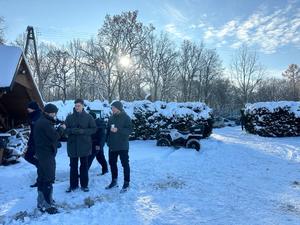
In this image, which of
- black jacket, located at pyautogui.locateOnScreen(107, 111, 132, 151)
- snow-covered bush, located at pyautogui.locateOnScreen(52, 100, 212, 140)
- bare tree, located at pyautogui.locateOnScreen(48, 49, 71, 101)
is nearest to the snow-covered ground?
black jacket, located at pyautogui.locateOnScreen(107, 111, 132, 151)

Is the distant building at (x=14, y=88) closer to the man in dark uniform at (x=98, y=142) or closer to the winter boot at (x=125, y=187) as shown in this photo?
the man in dark uniform at (x=98, y=142)

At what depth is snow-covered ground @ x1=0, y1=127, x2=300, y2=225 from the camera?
5.64 meters

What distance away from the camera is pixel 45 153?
6.17 m

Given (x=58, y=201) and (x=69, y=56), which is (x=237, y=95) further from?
(x=58, y=201)

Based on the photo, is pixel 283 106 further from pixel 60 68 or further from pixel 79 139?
pixel 60 68

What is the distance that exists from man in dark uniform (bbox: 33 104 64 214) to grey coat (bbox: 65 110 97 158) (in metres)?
0.98

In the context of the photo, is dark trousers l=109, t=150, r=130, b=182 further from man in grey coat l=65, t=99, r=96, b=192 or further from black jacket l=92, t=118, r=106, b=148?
black jacket l=92, t=118, r=106, b=148

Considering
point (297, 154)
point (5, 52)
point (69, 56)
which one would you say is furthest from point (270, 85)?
point (5, 52)

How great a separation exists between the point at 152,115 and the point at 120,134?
10975 mm

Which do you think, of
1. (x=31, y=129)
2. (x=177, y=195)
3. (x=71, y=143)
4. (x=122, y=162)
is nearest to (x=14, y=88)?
(x=31, y=129)

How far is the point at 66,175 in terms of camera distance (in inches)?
376

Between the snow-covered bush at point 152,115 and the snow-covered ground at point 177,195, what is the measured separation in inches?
246

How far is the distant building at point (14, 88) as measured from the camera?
33.1 ft

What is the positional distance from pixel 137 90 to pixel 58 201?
46203mm
